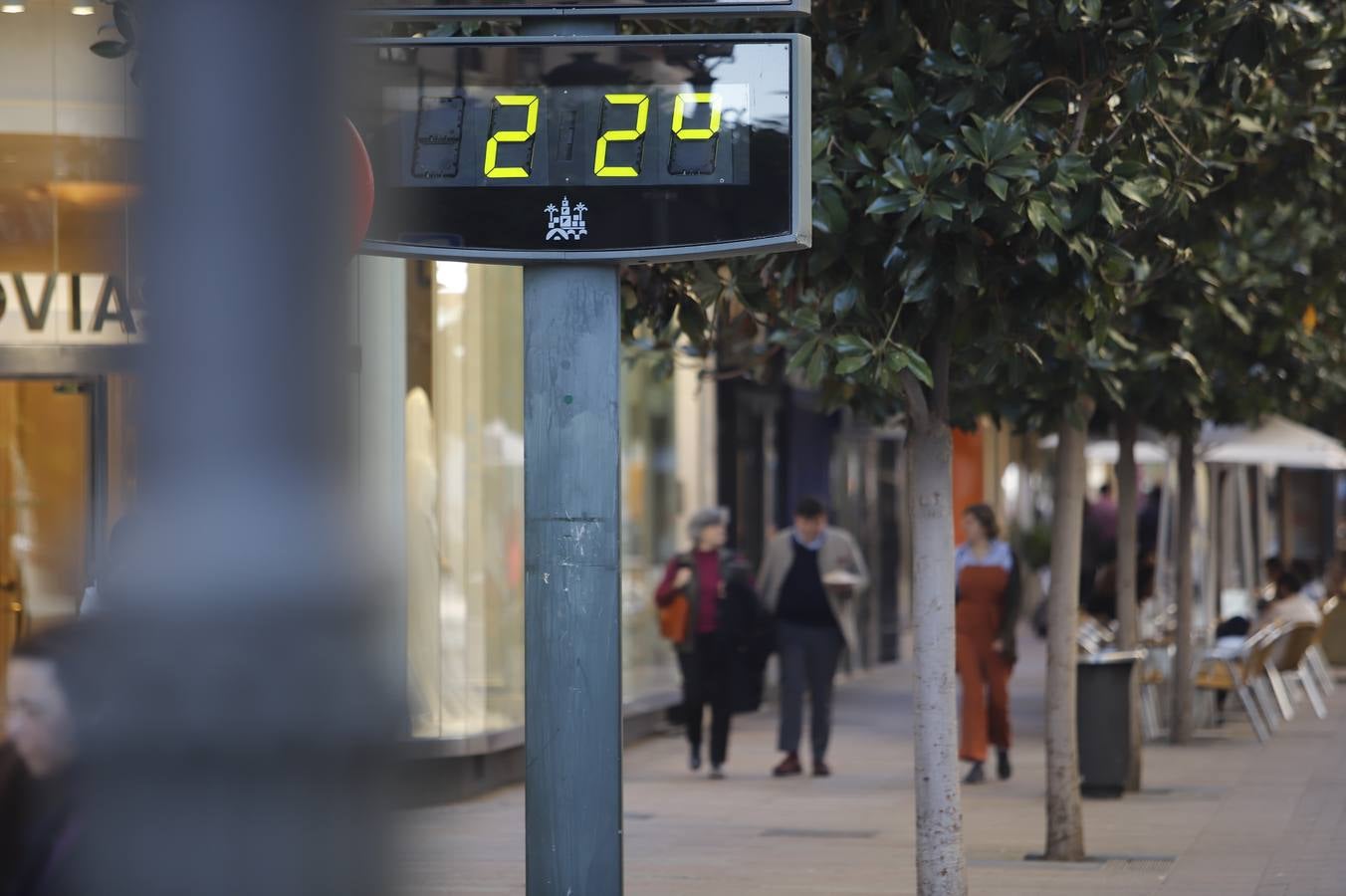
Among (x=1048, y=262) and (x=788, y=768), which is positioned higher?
(x=1048, y=262)

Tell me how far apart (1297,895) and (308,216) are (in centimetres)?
782

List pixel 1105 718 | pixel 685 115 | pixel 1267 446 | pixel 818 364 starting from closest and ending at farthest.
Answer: pixel 685 115 → pixel 818 364 → pixel 1105 718 → pixel 1267 446

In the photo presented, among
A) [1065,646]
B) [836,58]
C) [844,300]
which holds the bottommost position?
[1065,646]

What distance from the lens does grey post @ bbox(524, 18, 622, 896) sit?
5637 millimetres

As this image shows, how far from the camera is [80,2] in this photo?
1028 cm

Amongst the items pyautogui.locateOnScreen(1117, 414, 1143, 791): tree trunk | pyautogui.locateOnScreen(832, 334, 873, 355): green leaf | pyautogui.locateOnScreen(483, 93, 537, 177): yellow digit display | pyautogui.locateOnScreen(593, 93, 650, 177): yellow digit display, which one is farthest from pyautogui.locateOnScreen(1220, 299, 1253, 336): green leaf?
pyautogui.locateOnScreen(483, 93, 537, 177): yellow digit display

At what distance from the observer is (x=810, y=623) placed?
13.8m

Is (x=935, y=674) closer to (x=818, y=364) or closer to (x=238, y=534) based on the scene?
(x=818, y=364)

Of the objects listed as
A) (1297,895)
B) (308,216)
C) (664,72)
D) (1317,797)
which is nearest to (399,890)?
Result: (308,216)

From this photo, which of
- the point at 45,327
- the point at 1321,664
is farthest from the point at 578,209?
the point at 1321,664

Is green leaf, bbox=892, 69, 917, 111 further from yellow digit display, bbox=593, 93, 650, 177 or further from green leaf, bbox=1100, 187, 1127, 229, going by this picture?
yellow digit display, bbox=593, 93, 650, 177

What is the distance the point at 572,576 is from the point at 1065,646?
4.90 metres

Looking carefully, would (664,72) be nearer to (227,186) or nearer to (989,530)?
(227,186)

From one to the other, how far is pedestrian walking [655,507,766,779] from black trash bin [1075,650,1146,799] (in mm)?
2569
